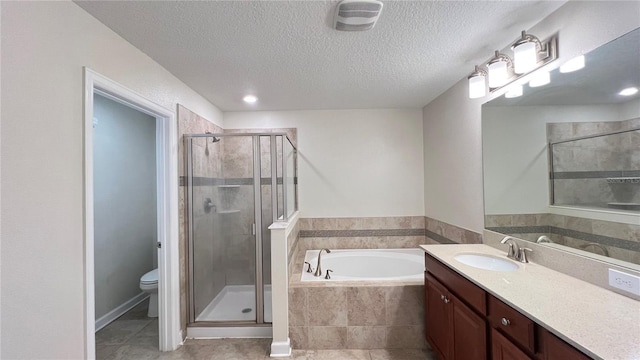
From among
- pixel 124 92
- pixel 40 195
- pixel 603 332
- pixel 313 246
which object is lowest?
pixel 313 246

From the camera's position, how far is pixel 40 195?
115 cm

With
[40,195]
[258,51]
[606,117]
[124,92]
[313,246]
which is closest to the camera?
[40,195]

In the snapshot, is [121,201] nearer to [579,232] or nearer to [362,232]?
[362,232]

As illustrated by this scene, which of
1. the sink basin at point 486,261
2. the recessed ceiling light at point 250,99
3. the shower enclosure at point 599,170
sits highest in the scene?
the recessed ceiling light at point 250,99

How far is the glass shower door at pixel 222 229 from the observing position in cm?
251

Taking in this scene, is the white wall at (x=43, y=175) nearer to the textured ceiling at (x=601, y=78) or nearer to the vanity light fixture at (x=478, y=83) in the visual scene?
the vanity light fixture at (x=478, y=83)

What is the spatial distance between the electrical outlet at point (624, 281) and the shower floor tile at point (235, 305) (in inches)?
95.4

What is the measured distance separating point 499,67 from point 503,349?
1.68 meters

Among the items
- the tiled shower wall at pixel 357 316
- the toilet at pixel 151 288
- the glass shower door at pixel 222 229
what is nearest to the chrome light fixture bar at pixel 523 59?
the tiled shower wall at pixel 357 316

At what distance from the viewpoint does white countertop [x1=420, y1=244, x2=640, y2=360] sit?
2.82ft

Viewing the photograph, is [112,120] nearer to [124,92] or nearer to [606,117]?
[124,92]

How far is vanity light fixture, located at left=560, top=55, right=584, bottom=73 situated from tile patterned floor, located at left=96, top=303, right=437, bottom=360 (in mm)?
2221

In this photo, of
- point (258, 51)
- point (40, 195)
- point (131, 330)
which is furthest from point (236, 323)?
point (258, 51)

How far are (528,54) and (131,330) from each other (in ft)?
12.9
